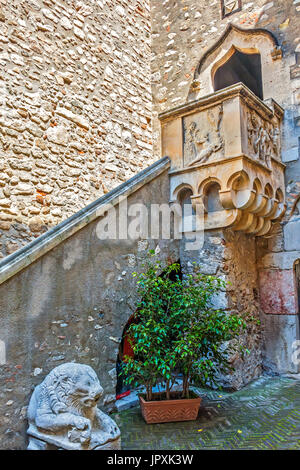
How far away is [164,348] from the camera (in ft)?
11.4

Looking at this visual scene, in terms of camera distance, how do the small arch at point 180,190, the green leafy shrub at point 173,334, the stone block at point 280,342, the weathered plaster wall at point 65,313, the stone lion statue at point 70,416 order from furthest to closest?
the stone block at point 280,342
the small arch at point 180,190
the green leafy shrub at point 173,334
the weathered plaster wall at point 65,313
the stone lion statue at point 70,416

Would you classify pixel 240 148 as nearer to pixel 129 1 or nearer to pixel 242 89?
pixel 242 89

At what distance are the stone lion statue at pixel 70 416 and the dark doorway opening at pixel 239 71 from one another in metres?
5.75

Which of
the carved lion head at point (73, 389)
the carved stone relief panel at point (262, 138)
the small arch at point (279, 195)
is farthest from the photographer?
Answer: the small arch at point (279, 195)

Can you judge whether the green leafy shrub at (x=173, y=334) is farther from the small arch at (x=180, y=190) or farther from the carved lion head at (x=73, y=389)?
the small arch at (x=180, y=190)

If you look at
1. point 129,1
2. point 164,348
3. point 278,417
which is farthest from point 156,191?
point 129,1

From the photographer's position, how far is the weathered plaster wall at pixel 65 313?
2.80 meters

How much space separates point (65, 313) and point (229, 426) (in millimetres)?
1798

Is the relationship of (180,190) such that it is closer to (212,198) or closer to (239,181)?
(212,198)

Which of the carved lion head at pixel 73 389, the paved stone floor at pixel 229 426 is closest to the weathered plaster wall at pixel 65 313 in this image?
the carved lion head at pixel 73 389

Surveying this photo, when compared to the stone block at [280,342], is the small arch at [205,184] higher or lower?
higher

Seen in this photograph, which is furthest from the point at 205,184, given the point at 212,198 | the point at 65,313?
the point at 65,313

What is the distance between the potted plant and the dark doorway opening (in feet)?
14.9
